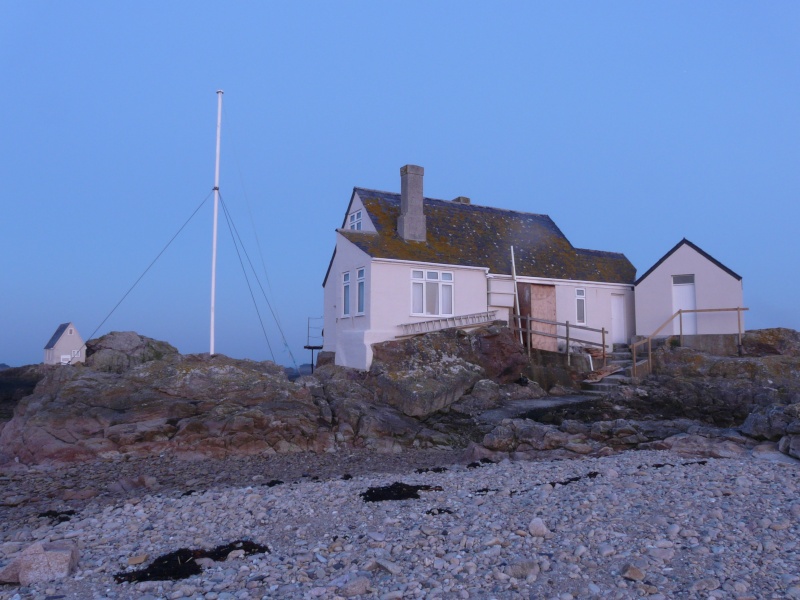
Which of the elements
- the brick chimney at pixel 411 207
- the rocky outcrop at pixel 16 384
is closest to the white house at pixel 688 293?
the brick chimney at pixel 411 207

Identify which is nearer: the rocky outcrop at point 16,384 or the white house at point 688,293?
the rocky outcrop at point 16,384

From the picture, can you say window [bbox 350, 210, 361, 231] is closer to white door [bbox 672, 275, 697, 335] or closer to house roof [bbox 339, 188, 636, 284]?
house roof [bbox 339, 188, 636, 284]

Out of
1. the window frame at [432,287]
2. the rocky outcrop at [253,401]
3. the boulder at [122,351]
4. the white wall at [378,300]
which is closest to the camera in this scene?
the rocky outcrop at [253,401]

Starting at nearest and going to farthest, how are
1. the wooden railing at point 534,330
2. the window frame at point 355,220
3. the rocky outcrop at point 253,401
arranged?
the rocky outcrop at point 253,401 < the wooden railing at point 534,330 < the window frame at point 355,220

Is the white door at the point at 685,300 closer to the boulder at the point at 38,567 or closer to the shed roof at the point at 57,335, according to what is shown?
the boulder at the point at 38,567

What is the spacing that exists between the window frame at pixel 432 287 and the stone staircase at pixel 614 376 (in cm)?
607

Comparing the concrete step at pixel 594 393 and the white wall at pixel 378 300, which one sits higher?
the white wall at pixel 378 300

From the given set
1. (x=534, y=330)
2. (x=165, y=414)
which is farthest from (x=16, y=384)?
(x=534, y=330)

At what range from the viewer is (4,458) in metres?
16.5

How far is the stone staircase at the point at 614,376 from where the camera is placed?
2372 cm

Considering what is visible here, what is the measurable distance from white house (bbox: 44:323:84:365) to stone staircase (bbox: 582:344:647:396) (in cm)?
2837

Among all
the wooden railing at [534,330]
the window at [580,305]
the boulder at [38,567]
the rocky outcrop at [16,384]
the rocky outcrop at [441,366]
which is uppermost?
the window at [580,305]

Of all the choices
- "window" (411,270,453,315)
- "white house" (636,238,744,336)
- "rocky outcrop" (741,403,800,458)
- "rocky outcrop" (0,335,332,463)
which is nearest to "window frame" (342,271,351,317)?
"window" (411,270,453,315)

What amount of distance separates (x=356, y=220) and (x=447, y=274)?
5.44 meters
